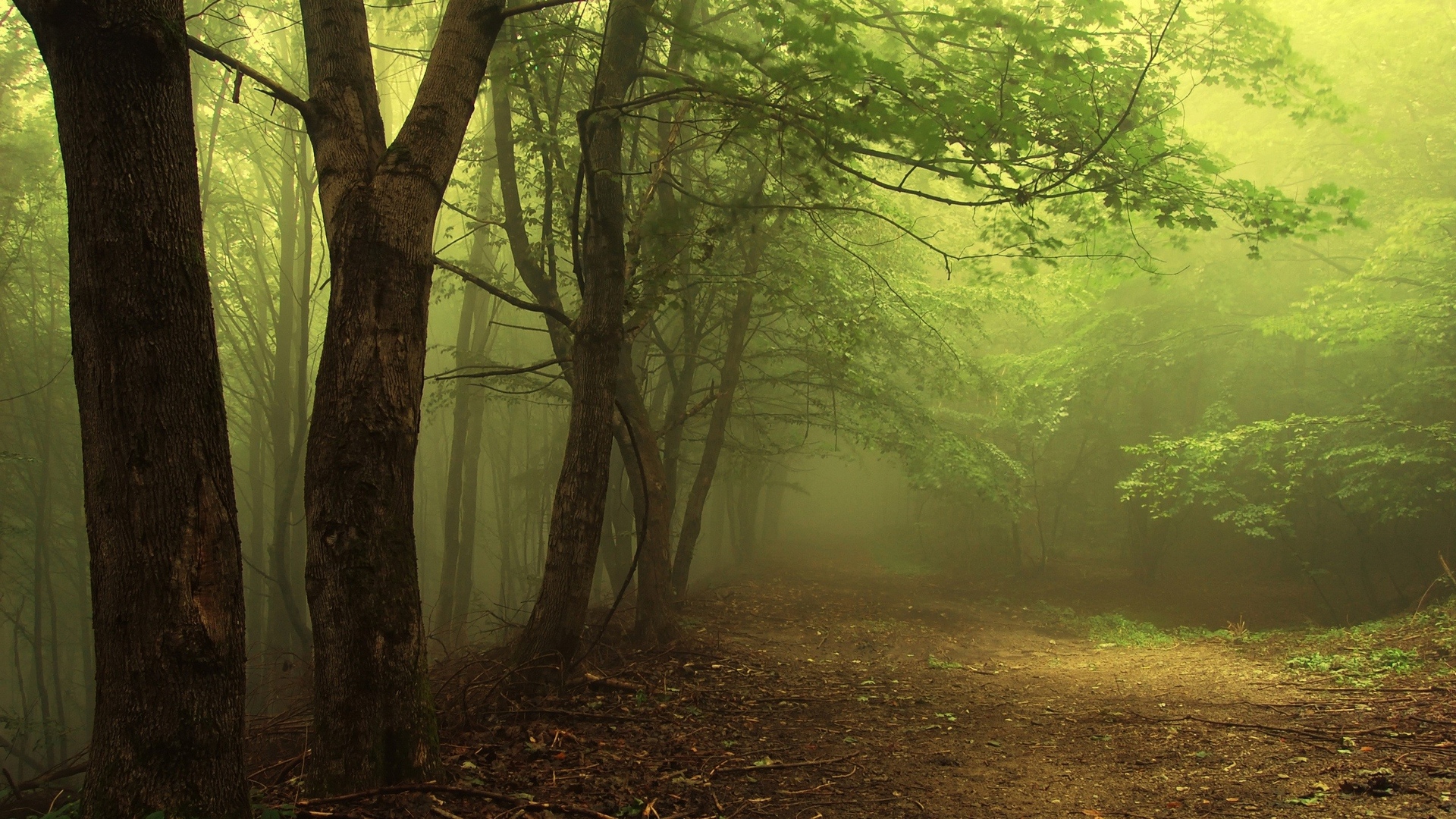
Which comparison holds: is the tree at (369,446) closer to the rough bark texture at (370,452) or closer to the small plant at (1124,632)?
the rough bark texture at (370,452)

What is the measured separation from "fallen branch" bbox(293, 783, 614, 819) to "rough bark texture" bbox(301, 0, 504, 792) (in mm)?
162

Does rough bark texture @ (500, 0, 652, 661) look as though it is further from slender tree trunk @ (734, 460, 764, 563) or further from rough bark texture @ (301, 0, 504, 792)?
slender tree trunk @ (734, 460, 764, 563)

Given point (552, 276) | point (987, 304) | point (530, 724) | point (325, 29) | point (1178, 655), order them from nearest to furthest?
point (325, 29) < point (530, 724) < point (552, 276) < point (1178, 655) < point (987, 304)

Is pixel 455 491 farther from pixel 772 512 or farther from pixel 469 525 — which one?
pixel 772 512

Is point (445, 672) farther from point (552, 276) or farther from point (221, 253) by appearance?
point (221, 253)

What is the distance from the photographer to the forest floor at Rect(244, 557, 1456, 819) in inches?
144

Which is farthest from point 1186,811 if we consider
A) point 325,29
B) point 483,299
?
point 483,299

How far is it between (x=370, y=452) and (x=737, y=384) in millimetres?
8115

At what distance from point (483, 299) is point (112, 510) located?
14390mm

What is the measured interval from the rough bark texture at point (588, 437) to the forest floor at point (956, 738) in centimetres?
57

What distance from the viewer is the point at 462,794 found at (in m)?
3.33

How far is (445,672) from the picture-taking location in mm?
→ 6184

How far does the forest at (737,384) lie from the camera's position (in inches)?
96.9

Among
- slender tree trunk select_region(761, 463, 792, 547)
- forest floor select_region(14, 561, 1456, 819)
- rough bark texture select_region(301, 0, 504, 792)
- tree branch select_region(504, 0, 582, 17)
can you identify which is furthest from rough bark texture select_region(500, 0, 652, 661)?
slender tree trunk select_region(761, 463, 792, 547)
